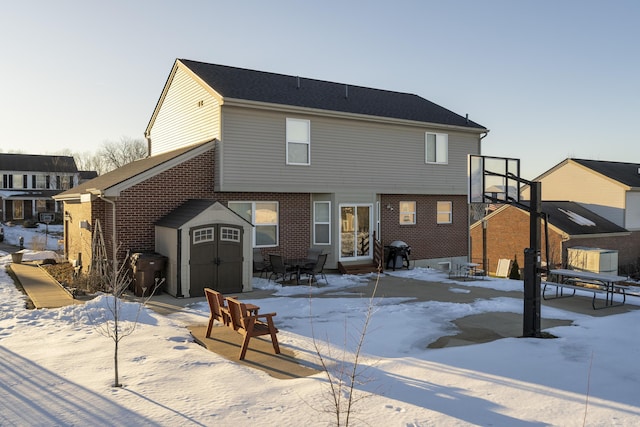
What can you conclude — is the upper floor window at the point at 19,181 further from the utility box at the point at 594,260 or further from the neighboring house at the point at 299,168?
the utility box at the point at 594,260

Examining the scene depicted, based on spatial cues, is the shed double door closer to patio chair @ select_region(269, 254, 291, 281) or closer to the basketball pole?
patio chair @ select_region(269, 254, 291, 281)

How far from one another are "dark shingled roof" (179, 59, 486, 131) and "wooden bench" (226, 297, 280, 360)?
9053mm

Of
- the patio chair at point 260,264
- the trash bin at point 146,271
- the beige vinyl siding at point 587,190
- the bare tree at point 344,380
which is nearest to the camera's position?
the bare tree at point 344,380

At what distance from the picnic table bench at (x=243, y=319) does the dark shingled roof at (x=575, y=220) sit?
25.2 metres

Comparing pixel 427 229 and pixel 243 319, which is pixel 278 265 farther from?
pixel 427 229

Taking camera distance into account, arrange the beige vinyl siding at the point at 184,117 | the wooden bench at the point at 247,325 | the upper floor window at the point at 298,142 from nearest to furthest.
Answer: the wooden bench at the point at 247,325 < the beige vinyl siding at the point at 184,117 < the upper floor window at the point at 298,142

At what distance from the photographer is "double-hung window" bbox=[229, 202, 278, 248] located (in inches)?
674

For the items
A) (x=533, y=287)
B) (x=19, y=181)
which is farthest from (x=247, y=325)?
(x=19, y=181)

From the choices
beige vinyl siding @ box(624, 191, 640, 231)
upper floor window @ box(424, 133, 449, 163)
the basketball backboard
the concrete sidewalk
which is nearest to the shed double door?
the concrete sidewalk

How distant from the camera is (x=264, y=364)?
25.0 ft

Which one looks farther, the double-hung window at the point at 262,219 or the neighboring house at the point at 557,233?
the neighboring house at the point at 557,233

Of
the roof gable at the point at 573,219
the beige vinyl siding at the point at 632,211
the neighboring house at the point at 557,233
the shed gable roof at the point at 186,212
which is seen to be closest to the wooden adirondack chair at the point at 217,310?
the shed gable roof at the point at 186,212

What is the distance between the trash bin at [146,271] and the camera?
13578 millimetres

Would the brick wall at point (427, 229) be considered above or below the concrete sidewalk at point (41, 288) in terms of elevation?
above
